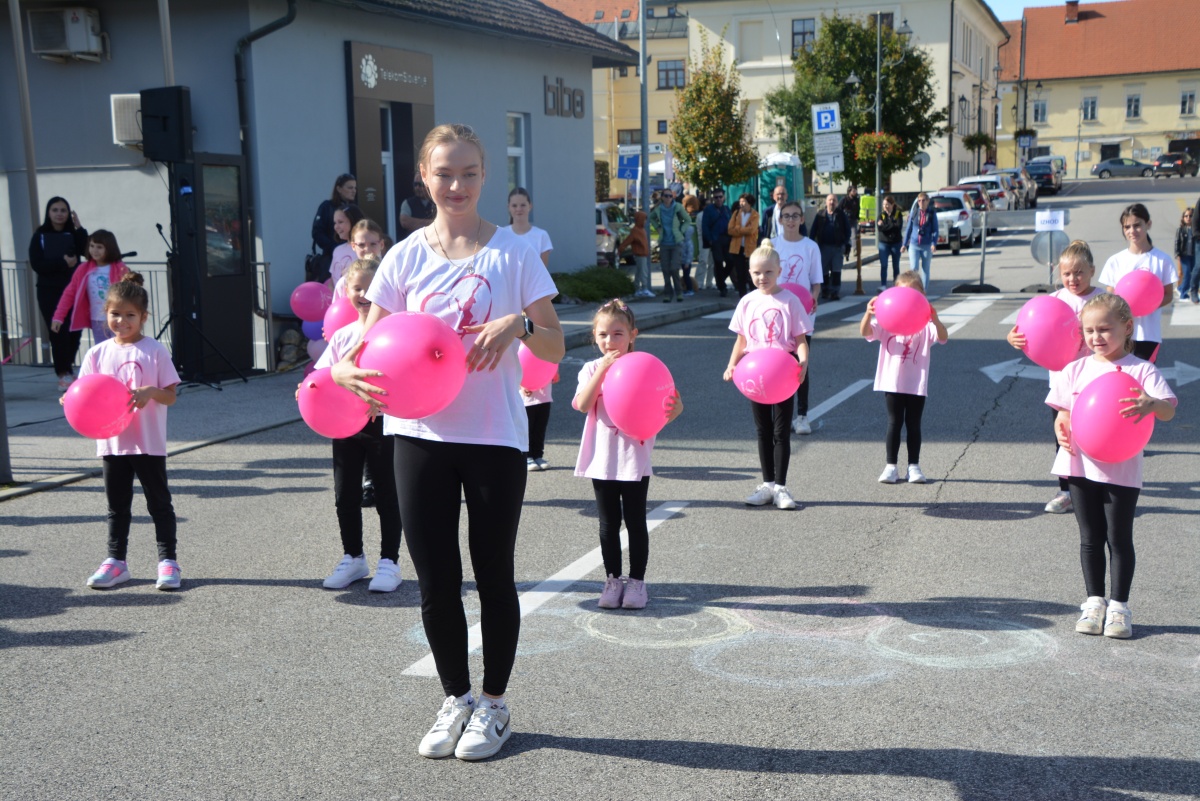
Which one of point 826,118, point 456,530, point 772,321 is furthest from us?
point 826,118

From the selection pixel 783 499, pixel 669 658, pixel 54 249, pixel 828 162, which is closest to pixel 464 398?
pixel 669 658

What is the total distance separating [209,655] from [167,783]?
124 centimetres

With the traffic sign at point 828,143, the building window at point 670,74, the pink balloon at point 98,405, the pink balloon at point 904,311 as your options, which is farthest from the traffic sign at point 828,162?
the building window at point 670,74

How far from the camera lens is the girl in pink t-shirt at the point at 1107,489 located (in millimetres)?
5000

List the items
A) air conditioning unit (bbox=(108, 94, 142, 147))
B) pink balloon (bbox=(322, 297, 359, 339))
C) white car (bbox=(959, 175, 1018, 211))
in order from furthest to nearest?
white car (bbox=(959, 175, 1018, 211)) → air conditioning unit (bbox=(108, 94, 142, 147)) → pink balloon (bbox=(322, 297, 359, 339))

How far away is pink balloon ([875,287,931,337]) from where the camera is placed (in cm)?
762

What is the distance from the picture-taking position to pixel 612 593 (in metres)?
5.52

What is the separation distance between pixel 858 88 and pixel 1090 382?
1898 inches

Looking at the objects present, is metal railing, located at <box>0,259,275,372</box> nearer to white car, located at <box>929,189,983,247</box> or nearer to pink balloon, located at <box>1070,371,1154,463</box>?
pink balloon, located at <box>1070,371,1154,463</box>

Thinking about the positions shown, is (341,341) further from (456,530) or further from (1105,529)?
(1105,529)

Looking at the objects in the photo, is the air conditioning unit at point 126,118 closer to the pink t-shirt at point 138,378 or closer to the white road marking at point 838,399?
the white road marking at point 838,399

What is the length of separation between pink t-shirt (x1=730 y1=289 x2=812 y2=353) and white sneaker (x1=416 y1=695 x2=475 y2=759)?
12.7 feet

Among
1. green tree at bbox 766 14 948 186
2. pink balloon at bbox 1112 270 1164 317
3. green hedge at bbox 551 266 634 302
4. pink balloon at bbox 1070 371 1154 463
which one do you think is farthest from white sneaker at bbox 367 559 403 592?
green tree at bbox 766 14 948 186

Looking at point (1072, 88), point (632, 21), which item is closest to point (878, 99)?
point (632, 21)
